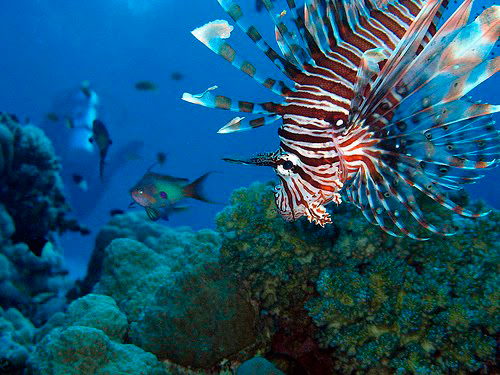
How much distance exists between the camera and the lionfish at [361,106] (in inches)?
64.5

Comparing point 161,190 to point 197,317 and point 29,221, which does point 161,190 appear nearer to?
point 197,317

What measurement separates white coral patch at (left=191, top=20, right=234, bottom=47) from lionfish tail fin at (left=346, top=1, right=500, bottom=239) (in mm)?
705

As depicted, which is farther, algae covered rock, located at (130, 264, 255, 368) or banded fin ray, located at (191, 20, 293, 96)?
algae covered rock, located at (130, 264, 255, 368)

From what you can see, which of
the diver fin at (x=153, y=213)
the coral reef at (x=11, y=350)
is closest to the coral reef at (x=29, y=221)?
the coral reef at (x=11, y=350)

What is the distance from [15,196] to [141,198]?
4.40 meters

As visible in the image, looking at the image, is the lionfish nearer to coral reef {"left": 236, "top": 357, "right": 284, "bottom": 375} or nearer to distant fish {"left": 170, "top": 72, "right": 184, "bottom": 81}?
coral reef {"left": 236, "top": 357, "right": 284, "bottom": 375}

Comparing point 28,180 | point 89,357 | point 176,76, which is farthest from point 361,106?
point 176,76

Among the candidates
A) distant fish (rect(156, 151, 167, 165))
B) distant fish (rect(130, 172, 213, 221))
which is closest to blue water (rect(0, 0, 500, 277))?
distant fish (rect(156, 151, 167, 165))

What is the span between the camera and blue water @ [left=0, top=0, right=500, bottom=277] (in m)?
33.1

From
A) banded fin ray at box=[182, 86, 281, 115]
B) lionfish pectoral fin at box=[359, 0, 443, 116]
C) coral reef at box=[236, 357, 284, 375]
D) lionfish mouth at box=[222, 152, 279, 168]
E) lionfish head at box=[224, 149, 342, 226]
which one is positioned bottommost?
coral reef at box=[236, 357, 284, 375]

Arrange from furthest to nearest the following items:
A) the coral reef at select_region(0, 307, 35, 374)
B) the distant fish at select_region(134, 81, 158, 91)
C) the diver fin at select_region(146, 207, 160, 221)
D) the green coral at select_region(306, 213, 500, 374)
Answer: the distant fish at select_region(134, 81, 158, 91) → the diver fin at select_region(146, 207, 160, 221) → the coral reef at select_region(0, 307, 35, 374) → the green coral at select_region(306, 213, 500, 374)

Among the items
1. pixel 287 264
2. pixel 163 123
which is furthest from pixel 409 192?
pixel 163 123

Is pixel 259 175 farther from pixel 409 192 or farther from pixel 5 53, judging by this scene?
pixel 409 192

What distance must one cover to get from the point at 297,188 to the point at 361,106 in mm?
527
